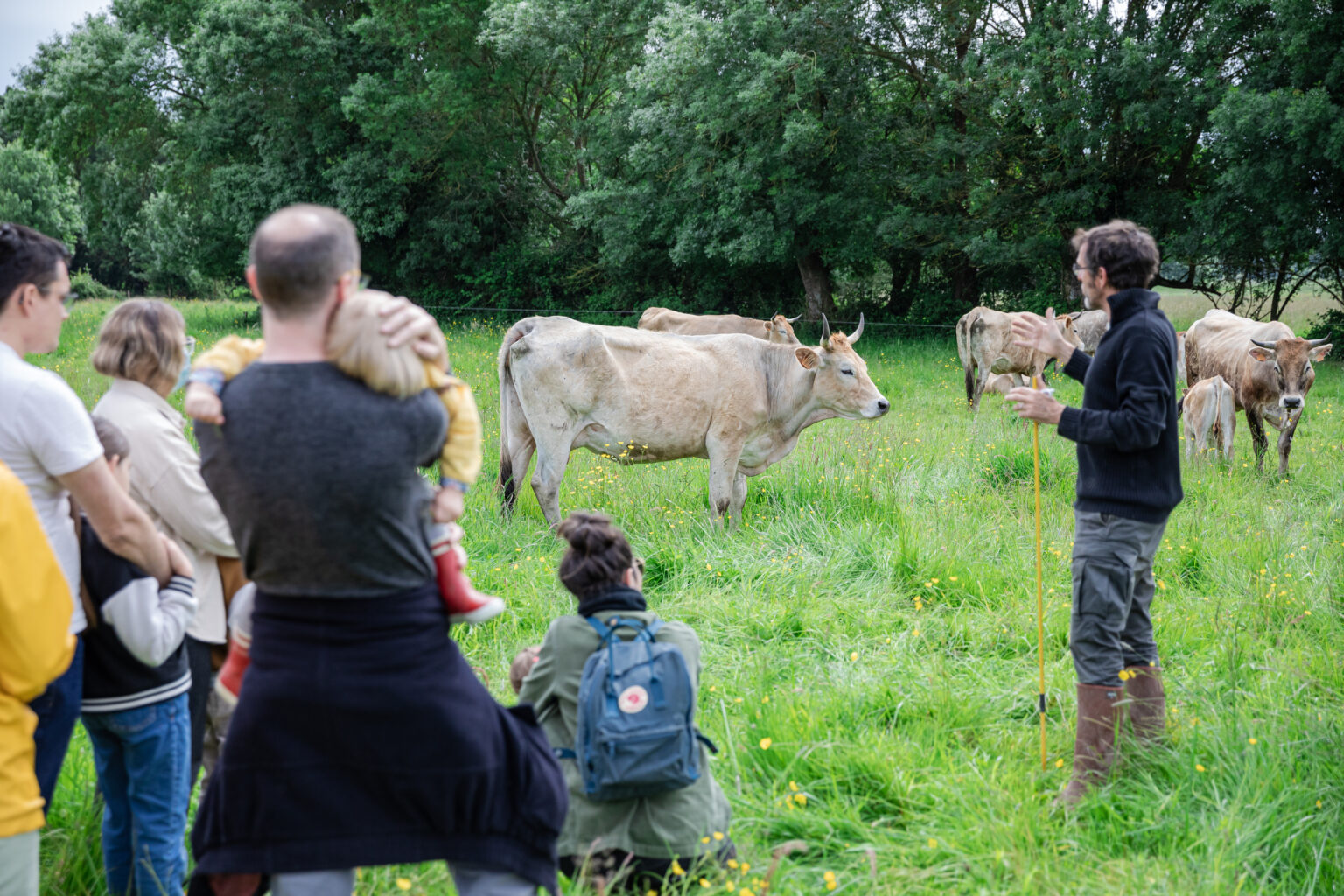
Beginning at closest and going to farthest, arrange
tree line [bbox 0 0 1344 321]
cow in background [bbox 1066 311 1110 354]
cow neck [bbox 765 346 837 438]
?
cow neck [bbox 765 346 837 438]
cow in background [bbox 1066 311 1110 354]
tree line [bbox 0 0 1344 321]

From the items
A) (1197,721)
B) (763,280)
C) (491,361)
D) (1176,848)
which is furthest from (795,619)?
(763,280)

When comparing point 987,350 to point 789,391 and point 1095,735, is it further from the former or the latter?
point 1095,735

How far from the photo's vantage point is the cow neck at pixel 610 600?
9.95ft

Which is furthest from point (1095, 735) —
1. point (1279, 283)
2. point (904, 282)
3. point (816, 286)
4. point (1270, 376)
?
point (904, 282)

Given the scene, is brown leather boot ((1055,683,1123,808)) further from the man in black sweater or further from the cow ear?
the cow ear

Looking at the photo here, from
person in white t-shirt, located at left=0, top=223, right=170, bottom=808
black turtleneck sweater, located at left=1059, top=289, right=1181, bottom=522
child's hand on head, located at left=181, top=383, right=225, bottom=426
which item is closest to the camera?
child's hand on head, located at left=181, top=383, right=225, bottom=426

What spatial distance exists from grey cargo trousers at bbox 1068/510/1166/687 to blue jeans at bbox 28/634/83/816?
11.0 ft

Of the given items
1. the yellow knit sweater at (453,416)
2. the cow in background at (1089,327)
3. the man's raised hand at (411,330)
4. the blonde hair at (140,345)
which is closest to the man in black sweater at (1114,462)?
the yellow knit sweater at (453,416)

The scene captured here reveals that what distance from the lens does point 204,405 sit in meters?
1.85

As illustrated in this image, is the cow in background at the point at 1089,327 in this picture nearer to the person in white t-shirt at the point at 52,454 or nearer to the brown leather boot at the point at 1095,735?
the brown leather boot at the point at 1095,735

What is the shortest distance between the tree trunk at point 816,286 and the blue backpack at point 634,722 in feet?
68.8

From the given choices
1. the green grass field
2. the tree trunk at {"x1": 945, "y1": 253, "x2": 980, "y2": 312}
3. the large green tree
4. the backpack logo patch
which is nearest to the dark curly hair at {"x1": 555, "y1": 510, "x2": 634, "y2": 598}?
the backpack logo patch

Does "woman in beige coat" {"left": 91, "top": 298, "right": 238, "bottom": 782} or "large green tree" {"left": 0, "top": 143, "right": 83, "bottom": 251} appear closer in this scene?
"woman in beige coat" {"left": 91, "top": 298, "right": 238, "bottom": 782}

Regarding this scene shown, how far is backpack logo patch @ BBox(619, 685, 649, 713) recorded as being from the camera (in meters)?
2.88
